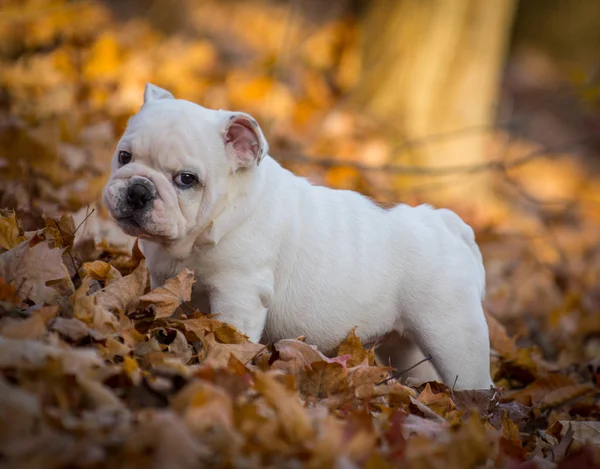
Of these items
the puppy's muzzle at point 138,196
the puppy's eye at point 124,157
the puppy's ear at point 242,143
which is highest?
the puppy's ear at point 242,143

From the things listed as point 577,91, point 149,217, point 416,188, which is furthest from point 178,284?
point 577,91

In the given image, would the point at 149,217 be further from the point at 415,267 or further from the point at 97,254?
the point at 415,267

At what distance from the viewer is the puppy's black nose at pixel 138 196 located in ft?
9.98

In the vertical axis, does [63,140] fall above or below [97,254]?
above

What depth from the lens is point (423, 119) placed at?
338 inches

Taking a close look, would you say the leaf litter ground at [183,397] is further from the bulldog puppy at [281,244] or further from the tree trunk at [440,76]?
the tree trunk at [440,76]

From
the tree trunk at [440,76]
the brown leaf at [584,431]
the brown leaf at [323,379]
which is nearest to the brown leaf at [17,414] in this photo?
the brown leaf at [323,379]

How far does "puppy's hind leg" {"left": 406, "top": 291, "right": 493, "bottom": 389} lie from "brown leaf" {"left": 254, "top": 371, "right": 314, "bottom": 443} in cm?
129

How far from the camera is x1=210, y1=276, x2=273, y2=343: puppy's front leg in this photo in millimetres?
3203

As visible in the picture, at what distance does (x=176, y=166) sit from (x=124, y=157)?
10.4 inches

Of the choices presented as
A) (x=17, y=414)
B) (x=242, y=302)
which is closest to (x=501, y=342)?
(x=242, y=302)

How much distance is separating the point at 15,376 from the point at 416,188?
584 centimetres

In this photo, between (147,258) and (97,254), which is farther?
(97,254)

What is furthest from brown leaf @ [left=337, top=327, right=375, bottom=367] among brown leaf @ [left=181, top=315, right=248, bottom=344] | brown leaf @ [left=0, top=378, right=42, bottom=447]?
brown leaf @ [left=0, top=378, right=42, bottom=447]
